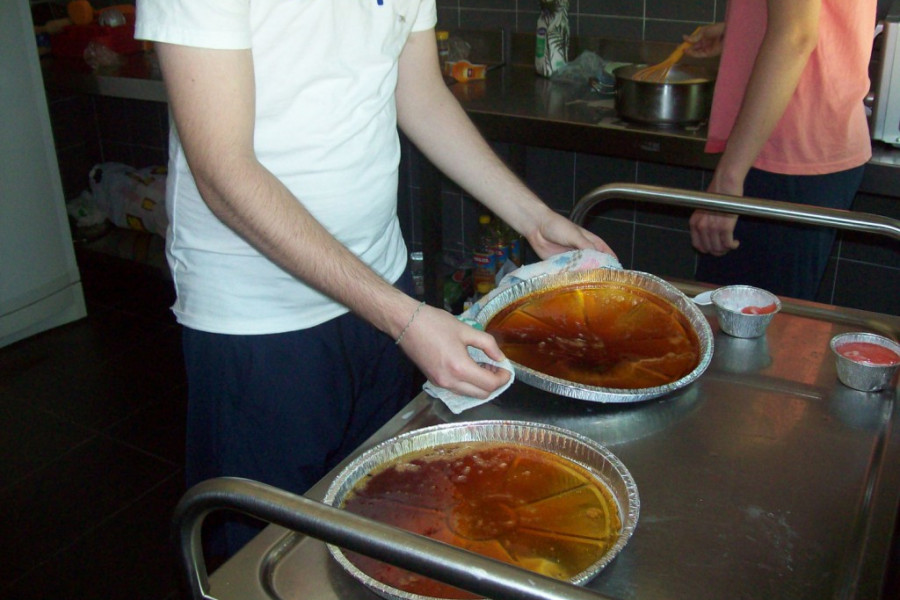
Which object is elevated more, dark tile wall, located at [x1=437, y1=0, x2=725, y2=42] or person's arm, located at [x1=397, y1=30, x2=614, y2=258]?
dark tile wall, located at [x1=437, y1=0, x2=725, y2=42]

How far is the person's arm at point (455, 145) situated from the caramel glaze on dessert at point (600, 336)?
0.13m

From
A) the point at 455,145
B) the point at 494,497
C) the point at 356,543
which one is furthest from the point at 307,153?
the point at 356,543

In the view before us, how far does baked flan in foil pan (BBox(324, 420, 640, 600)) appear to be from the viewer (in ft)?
2.72

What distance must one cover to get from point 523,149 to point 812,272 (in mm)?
1207

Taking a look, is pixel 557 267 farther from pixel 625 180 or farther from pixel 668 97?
pixel 625 180

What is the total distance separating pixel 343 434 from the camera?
1.47m

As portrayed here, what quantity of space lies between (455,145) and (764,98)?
0.68 m

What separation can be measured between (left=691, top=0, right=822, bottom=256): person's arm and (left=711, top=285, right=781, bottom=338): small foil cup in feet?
1.85

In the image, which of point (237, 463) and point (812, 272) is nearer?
point (237, 463)

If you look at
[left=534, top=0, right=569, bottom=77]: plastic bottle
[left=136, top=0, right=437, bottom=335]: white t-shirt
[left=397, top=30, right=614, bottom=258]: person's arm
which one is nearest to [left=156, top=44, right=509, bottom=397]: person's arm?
[left=136, top=0, right=437, bottom=335]: white t-shirt

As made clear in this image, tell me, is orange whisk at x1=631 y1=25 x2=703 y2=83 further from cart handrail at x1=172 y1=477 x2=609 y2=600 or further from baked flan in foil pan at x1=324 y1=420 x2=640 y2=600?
cart handrail at x1=172 y1=477 x2=609 y2=600

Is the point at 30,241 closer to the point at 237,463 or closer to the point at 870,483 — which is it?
the point at 237,463

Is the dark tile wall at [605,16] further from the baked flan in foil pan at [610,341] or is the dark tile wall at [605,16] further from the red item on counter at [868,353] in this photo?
the red item on counter at [868,353]

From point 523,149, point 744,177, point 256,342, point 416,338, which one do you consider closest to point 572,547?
point 416,338
